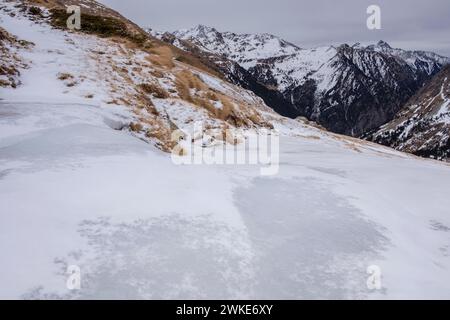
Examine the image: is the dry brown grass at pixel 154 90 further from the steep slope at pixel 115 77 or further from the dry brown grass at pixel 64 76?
the dry brown grass at pixel 64 76

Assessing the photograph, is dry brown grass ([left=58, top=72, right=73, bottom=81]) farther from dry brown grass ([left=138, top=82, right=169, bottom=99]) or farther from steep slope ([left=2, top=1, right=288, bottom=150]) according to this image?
dry brown grass ([left=138, top=82, right=169, bottom=99])

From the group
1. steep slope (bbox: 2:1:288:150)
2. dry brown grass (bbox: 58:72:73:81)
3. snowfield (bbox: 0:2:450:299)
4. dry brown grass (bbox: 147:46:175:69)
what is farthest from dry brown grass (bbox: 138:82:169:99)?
snowfield (bbox: 0:2:450:299)

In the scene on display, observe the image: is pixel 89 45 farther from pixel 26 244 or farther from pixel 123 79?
pixel 26 244

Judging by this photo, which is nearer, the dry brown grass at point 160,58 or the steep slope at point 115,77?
the steep slope at point 115,77

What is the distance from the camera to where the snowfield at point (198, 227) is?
21.3 ft

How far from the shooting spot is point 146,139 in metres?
20.5

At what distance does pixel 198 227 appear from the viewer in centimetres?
844

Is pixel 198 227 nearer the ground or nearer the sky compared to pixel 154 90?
nearer the ground

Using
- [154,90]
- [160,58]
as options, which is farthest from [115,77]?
[160,58]

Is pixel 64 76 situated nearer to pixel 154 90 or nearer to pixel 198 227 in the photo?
pixel 154 90

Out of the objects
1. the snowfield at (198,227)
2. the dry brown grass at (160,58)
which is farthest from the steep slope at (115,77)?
the snowfield at (198,227)

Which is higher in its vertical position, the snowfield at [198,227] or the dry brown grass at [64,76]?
the dry brown grass at [64,76]

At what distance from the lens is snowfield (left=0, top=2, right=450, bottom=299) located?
650 centimetres
